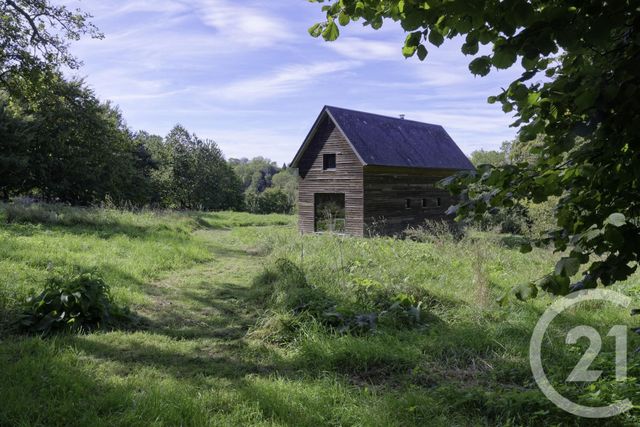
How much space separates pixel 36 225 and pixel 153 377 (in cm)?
1160

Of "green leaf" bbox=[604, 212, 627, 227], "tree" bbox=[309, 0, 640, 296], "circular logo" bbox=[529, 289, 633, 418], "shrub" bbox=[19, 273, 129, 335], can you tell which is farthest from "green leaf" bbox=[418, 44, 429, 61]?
"shrub" bbox=[19, 273, 129, 335]

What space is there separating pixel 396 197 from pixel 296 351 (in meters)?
16.6

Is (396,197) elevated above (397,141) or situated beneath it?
situated beneath

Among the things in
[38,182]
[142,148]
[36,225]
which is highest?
[142,148]

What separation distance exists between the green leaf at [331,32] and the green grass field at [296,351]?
2.89 meters

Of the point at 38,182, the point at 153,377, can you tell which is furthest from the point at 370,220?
the point at 38,182

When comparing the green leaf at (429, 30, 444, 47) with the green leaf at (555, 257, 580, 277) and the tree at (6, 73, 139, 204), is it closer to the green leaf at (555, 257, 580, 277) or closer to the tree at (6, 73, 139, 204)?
the green leaf at (555, 257, 580, 277)

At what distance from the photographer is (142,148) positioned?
43625mm

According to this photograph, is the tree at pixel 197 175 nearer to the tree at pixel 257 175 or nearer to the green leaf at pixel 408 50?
the green leaf at pixel 408 50

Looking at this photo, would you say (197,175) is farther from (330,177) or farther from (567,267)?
(567,267)

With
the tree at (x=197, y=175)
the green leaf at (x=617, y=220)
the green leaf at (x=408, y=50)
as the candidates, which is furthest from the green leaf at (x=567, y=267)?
the tree at (x=197, y=175)

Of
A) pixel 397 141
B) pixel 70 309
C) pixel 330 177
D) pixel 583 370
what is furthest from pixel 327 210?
pixel 583 370

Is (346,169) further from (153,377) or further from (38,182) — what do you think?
(38,182)

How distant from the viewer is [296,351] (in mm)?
5035
